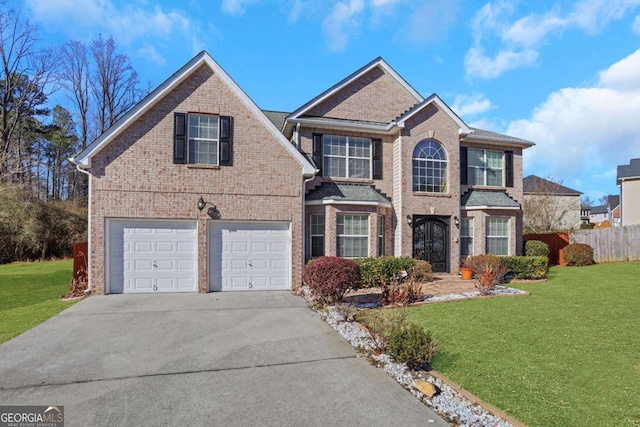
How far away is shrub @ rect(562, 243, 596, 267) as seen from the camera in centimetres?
1725

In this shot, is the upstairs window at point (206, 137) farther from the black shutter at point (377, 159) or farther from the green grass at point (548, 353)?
the green grass at point (548, 353)

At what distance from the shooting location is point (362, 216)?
13.8 m

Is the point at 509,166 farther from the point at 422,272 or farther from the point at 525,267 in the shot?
the point at 422,272

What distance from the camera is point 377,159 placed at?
15.2 metres

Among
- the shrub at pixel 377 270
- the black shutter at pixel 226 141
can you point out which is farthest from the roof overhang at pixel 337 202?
the black shutter at pixel 226 141

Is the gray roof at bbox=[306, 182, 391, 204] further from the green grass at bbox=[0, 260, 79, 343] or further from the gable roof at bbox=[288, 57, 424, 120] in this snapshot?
the green grass at bbox=[0, 260, 79, 343]

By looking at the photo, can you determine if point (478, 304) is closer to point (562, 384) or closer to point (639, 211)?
point (562, 384)

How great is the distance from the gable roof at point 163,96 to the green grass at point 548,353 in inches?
275

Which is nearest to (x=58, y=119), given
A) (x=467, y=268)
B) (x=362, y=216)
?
(x=362, y=216)

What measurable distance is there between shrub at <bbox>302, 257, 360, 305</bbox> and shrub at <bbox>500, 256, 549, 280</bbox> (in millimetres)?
7808

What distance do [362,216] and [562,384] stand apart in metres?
9.46

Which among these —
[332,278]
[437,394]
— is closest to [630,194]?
[332,278]

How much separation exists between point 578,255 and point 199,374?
18747mm

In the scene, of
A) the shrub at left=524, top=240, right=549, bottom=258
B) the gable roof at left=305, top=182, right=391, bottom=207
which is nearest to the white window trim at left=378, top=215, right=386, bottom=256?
the gable roof at left=305, top=182, right=391, bottom=207
